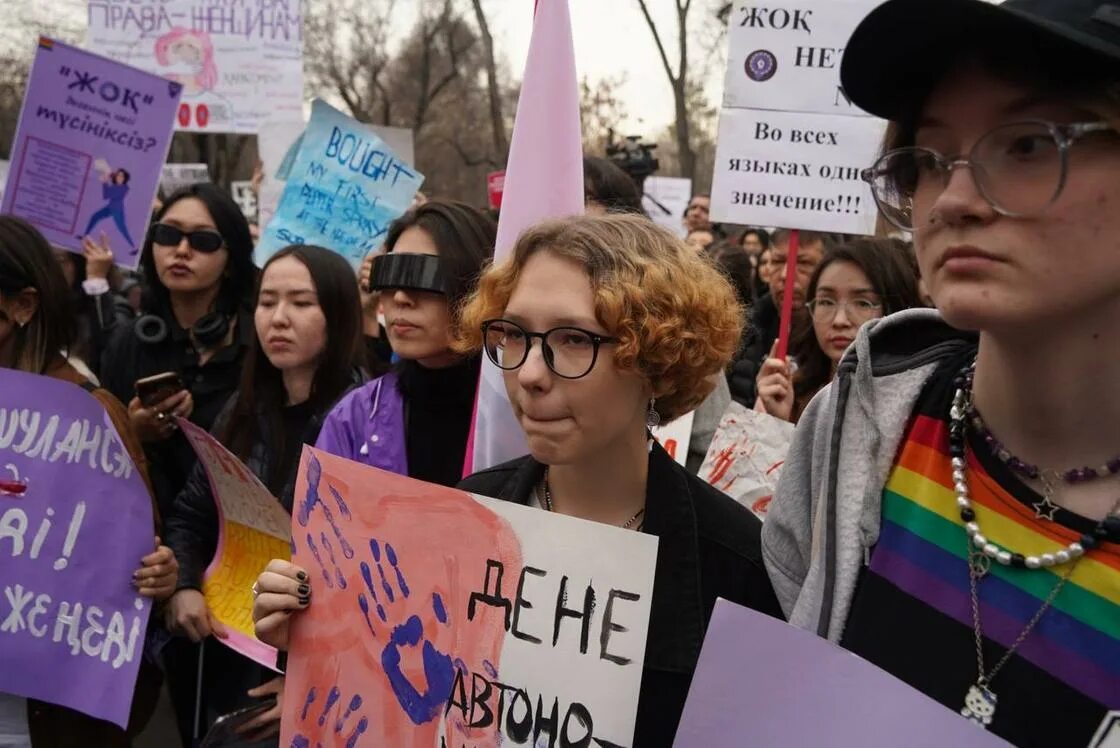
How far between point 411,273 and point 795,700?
5.38ft

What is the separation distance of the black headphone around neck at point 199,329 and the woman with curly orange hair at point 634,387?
85.8 inches

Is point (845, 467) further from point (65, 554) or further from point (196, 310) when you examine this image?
point (196, 310)

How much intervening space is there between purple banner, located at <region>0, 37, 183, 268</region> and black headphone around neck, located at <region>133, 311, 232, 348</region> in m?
0.89

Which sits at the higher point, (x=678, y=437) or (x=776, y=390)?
(x=776, y=390)

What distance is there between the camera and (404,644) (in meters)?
1.63

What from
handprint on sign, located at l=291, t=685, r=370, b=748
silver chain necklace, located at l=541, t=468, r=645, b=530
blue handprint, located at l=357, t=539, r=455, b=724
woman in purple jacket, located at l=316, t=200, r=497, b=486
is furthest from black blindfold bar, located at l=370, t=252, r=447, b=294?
handprint on sign, located at l=291, t=685, r=370, b=748

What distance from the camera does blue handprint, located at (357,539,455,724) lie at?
62.0 inches

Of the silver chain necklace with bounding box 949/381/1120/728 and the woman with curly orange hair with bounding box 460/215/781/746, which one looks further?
the woman with curly orange hair with bounding box 460/215/781/746

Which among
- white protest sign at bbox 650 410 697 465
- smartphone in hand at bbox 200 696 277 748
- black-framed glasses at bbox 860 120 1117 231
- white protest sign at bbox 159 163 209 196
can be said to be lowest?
smartphone in hand at bbox 200 696 277 748

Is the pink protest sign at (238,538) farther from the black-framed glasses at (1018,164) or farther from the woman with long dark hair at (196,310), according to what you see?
the black-framed glasses at (1018,164)

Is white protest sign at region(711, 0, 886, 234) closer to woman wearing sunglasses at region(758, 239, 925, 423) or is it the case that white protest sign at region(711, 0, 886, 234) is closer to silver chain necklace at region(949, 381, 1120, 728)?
woman wearing sunglasses at region(758, 239, 925, 423)

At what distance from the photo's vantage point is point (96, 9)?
6336 millimetres

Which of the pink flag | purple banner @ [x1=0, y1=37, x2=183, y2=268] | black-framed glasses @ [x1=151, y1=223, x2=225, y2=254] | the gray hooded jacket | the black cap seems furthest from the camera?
purple banner @ [x1=0, y1=37, x2=183, y2=268]

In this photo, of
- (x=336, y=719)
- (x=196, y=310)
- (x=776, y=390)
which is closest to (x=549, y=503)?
(x=336, y=719)
